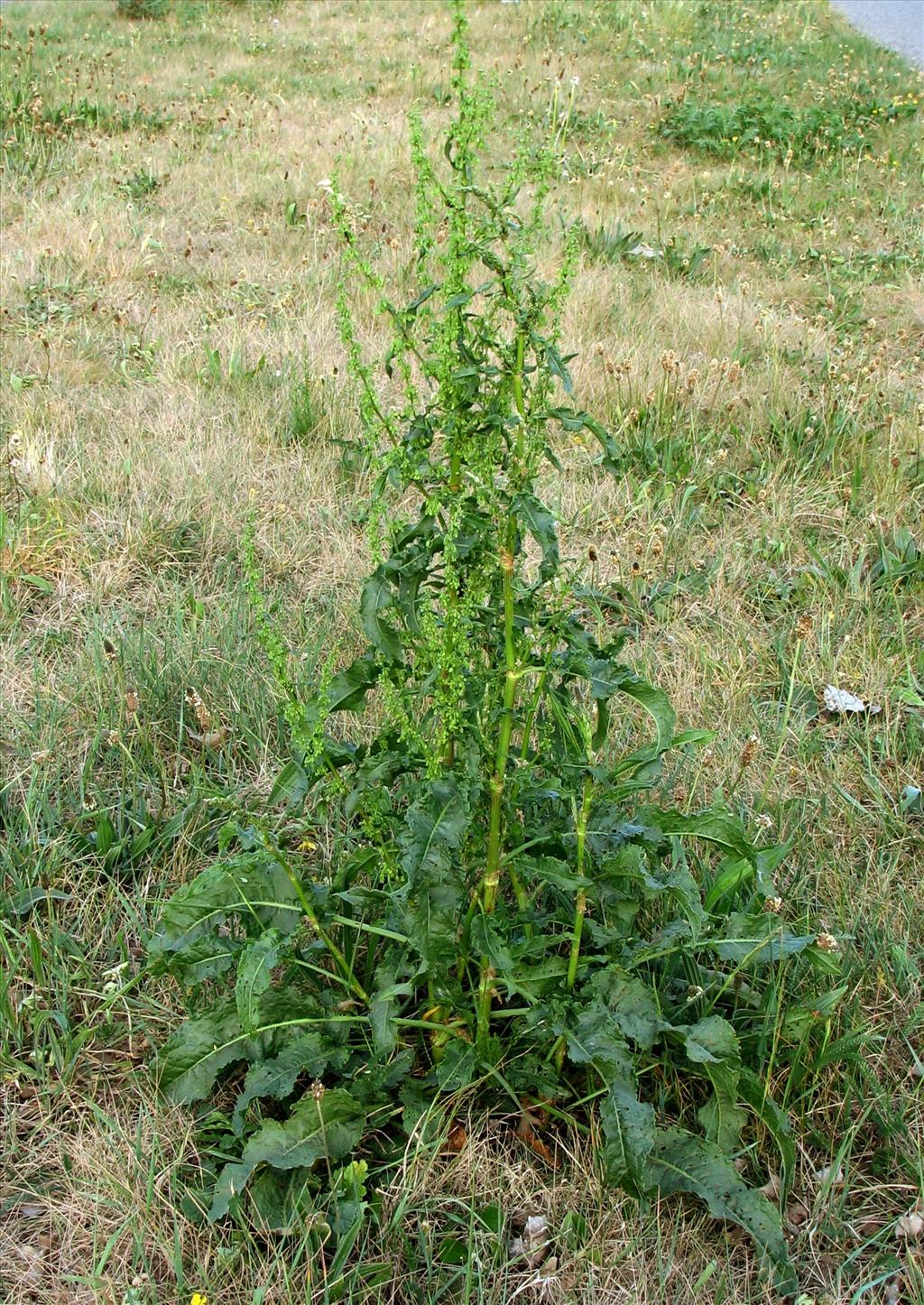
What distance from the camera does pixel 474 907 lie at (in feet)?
6.51

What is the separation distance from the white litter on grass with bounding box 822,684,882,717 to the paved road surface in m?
7.74

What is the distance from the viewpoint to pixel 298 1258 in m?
1.76

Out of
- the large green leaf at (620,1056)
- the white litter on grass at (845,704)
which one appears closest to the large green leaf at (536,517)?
the large green leaf at (620,1056)

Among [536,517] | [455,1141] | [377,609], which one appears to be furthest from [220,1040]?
[536,517]

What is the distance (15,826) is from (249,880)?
832mm

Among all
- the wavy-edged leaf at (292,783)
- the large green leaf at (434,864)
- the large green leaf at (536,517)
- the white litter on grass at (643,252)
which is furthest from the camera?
the white litter on grass at (643,252)

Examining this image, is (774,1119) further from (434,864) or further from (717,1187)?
(434,864)

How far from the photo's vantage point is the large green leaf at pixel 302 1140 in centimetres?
181

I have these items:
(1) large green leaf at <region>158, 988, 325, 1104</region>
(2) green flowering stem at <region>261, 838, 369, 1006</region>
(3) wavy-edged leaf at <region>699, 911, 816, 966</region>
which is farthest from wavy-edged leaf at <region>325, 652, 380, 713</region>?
(3) wavy-edged leaf at <region>699, 911, 816, 966</region>

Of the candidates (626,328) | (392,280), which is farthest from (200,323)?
(626,328)

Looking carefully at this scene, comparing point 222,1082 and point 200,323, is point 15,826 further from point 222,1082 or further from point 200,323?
point 200,323

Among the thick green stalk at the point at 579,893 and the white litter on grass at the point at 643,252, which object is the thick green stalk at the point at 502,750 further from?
the white litter on grass at the point at 643,252

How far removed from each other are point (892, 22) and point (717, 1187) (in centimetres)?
1187

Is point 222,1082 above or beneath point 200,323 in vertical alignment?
beneath
